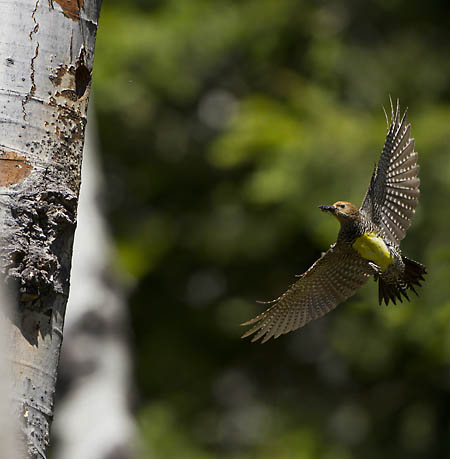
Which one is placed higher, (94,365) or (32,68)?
(94,365)

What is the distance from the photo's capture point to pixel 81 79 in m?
2.30

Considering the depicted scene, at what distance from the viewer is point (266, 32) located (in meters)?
8.39

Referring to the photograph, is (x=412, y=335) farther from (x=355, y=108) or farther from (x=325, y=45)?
(x=325, y=45)

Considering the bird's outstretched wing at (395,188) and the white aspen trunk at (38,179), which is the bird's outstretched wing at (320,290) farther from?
the white aspen trunk at (38,179)

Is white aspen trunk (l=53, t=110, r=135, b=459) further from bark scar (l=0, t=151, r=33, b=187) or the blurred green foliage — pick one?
bark scar (l=0, t=151, r=33, b=187)

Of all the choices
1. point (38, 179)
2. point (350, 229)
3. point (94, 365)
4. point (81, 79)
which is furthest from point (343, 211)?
point (94, 365)

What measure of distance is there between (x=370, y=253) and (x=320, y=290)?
0.85 ft

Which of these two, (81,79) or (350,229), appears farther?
(350,229)

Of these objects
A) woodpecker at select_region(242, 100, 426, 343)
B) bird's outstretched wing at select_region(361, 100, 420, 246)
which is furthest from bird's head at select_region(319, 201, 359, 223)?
bird's outstretched wing at select_region(361, 100, 420, 246)

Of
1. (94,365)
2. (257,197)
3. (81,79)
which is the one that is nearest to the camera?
(81,79)

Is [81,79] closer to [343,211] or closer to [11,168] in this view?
[11,168]

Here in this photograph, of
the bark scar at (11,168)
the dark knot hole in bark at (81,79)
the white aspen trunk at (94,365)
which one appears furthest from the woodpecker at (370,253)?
the white aspen trunk at (94,365)

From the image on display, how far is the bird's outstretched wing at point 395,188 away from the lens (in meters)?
3.67

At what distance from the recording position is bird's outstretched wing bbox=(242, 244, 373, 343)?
141 inches
